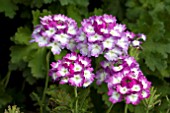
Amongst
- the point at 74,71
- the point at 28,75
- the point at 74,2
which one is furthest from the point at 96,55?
the point at 28,75

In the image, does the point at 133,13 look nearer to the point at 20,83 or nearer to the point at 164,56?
the point at 164,56

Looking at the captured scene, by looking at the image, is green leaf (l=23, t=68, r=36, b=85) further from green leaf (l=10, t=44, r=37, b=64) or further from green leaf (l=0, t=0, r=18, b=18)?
green leaf (l=0, t=0, r=18, b=18)

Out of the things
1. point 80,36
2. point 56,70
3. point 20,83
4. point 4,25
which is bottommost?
point 56,70

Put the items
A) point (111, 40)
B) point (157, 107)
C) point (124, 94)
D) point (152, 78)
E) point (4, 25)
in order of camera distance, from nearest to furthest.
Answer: point (124, 94)
point (111, 40)
point (157, 107)
point (152, 78)
point (4, 25)

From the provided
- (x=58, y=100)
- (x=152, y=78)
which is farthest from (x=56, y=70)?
(x=152, y=78)

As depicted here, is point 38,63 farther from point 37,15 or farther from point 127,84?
point 127,84

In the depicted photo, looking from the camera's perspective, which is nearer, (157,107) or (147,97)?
(147,97)

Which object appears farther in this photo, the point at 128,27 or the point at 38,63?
the point at 128,27
